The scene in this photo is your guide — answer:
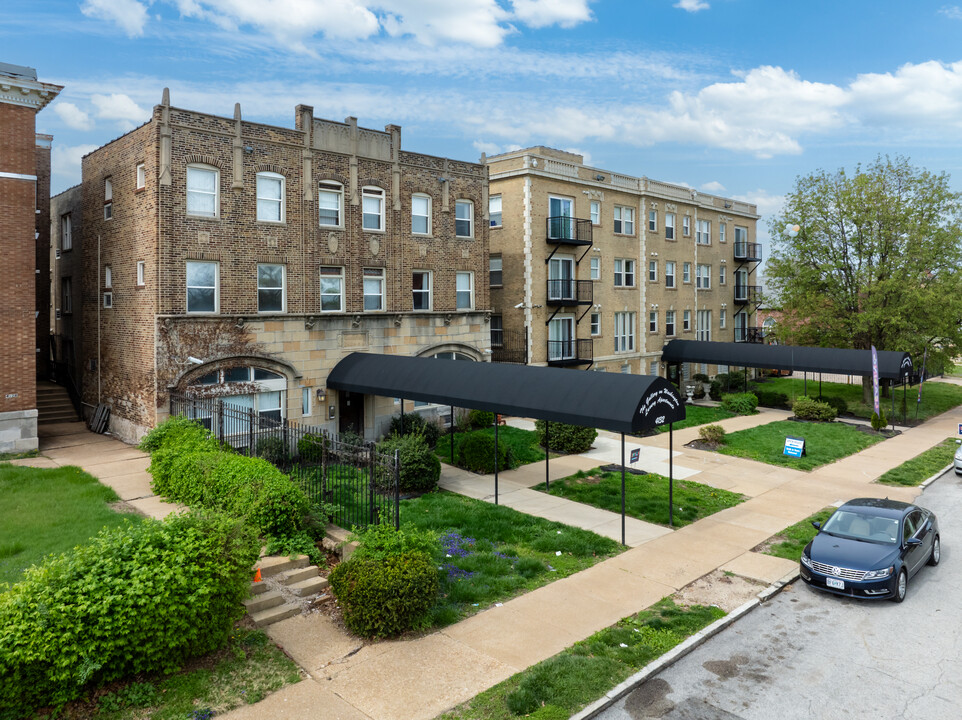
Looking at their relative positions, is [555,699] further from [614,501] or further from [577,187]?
[577,187]

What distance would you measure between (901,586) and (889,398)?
31860 mm

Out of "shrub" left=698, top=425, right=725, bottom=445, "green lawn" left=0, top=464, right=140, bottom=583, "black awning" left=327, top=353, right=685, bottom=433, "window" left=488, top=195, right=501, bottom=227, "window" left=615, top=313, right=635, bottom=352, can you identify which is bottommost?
"shrub" left=698, top=425, right=725, bottom=445

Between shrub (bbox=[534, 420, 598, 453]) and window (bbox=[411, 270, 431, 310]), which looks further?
window (bbox=[411, 270, 431, 310])

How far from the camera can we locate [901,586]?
39.7 ft

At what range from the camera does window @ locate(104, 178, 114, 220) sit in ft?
75.9

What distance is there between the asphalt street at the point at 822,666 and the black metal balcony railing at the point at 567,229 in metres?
23.4

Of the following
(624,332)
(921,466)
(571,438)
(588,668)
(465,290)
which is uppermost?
(465,290)

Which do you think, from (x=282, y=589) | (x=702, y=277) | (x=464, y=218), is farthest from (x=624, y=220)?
(x=282, y=589)

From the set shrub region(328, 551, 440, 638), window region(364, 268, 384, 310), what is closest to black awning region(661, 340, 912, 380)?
window region(364, 268, 384, 310)

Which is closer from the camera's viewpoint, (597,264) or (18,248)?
(18,248)

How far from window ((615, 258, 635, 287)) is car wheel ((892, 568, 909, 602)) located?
27.2 metres

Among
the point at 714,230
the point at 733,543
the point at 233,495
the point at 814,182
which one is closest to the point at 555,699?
the point at 233,495

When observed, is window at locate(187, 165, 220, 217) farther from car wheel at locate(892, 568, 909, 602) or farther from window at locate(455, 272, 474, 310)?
car wheel at locate(892, 568, 909, 602)

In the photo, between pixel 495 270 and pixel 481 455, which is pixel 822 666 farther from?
pixel 495 270
